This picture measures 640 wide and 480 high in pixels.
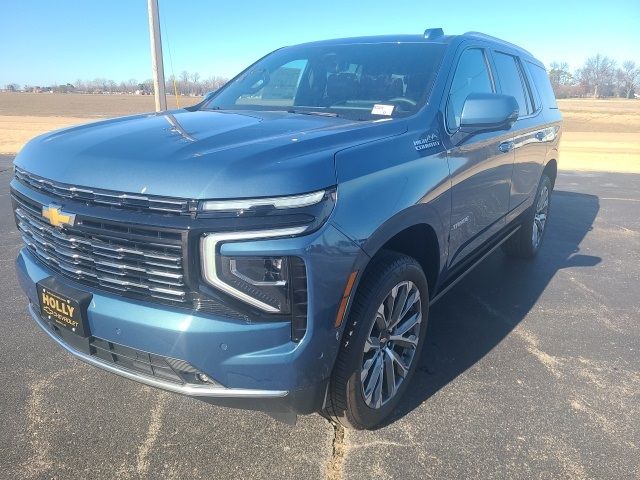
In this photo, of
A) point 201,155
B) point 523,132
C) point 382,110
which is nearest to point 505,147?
point 523,132

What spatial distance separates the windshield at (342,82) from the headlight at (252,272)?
1.35 meters

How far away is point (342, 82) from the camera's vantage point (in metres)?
3.54

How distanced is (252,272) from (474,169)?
188 centimetres

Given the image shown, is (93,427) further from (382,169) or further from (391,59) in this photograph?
(391,59)

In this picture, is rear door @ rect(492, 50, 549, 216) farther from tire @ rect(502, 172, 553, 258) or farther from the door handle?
tire @ rect(502, 172, 553, 258)

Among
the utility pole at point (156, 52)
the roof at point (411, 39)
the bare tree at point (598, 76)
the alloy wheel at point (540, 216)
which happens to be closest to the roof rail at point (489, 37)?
the roof at point (411, 39)

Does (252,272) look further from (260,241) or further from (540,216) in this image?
(540,216)

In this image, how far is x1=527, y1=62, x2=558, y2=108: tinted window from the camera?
521 centimetres

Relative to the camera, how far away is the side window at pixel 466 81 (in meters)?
3.18

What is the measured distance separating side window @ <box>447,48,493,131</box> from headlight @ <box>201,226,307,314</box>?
1617 mm

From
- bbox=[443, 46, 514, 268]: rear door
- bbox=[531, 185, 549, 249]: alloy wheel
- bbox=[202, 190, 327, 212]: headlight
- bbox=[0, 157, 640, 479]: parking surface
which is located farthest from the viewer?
bbox=[531, 185, 549, 249]: alloy wheel

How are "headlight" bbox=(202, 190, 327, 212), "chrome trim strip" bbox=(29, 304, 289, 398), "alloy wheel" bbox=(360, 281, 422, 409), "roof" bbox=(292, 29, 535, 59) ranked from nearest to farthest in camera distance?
"headlight" bbox=(202, 190, 327, 212) < "chrome trim strip" bbox=(29, 304, 289, 398) < "alloy wheel" bbox=(360, 281, 422, 409) < "roof" bbox=(292, 29, 535, 59)

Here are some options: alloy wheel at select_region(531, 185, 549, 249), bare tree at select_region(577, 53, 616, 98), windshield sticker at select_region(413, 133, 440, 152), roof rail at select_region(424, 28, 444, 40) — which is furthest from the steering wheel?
bare tree at select_region(577, 53, 616, 98)

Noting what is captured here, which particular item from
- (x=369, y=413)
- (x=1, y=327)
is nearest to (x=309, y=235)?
(x=369, y=413)
